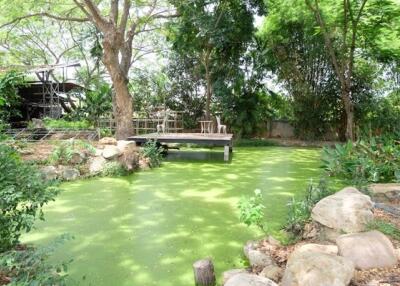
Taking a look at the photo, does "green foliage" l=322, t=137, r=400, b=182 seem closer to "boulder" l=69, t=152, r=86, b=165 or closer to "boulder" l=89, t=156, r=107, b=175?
"boulder" l=89, t=156, r=107, b=175

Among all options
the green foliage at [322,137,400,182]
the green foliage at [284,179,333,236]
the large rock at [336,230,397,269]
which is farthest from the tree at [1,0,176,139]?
the large rock at [336,230,397,269]

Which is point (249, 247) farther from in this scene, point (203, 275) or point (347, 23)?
point (347, 23)

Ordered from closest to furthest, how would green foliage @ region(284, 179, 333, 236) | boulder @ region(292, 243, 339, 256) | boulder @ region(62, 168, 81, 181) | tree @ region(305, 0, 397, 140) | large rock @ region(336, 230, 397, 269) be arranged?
1. large rock @ region(336, 230, 397, 269)
2. boulder @ region(292, 243, 339, 256)
3. green foliage @ region(284, 179, 333, 236)
4. boulder @ region(62, 168, 81, 181)
5. tree @ region(305, 0, 397, 140)

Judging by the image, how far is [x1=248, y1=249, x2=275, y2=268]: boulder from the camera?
2.87m

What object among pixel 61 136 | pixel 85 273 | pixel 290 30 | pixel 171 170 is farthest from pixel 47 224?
pixel 290 30

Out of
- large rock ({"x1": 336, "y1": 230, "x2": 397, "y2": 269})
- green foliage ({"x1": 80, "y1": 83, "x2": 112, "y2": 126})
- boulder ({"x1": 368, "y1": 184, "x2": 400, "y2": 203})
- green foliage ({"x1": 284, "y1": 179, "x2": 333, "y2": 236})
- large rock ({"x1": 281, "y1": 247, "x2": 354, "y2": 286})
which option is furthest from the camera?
green foliage ({"x1": 80, "y1": 83, "x2": 112, "y2": 126})

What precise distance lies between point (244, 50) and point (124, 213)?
9.24m

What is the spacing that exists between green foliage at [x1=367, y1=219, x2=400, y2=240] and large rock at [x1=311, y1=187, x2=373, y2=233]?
0.14 feet

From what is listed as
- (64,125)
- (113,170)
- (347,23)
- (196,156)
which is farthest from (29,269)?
(64,125)

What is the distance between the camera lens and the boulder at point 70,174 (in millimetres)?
6168

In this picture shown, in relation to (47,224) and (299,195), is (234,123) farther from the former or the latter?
(47,224)

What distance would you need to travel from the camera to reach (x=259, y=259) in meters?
2.92

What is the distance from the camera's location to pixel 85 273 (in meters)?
2.83

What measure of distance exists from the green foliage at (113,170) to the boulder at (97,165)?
0.07 metres
